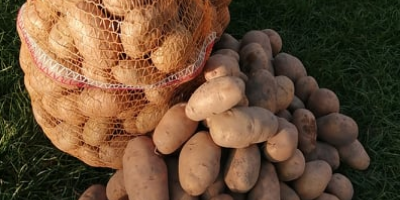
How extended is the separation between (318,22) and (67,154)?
1845 mm

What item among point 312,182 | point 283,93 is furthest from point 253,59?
point 312,182

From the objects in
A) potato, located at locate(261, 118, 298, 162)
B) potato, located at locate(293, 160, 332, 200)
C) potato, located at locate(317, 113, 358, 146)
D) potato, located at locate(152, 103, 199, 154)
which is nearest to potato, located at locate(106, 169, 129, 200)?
potato, located at locate(152, 103, 199, 154)

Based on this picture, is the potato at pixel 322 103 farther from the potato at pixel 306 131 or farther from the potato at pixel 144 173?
the potato at pixel 144 173

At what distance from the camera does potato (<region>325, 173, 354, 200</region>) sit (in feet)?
7.03

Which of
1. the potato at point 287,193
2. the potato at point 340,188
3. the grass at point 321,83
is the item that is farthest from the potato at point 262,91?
the grass at point 321,83

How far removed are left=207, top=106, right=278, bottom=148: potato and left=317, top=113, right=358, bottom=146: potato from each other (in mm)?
511

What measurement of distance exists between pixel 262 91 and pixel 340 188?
1.93 ft

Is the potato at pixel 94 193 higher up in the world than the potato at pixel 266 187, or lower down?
lower down

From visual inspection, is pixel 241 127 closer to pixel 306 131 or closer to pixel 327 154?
pixel 306 131

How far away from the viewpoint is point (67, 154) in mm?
2352

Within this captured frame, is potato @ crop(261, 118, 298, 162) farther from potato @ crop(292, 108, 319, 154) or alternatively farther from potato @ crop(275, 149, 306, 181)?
potato @ crop(292, 108, 319, 154)

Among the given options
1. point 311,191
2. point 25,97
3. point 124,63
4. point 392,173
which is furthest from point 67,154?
point 392,173

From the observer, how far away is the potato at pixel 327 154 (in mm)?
2205

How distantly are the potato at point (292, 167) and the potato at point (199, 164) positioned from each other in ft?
0.96
